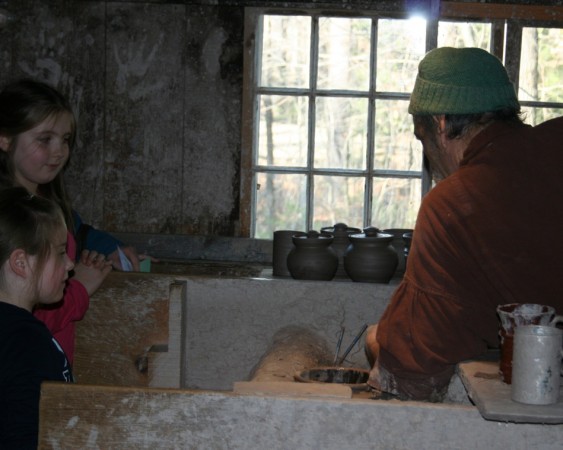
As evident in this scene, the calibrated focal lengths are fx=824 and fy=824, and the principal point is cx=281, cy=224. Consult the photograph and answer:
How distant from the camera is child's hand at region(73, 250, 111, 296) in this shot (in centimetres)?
321

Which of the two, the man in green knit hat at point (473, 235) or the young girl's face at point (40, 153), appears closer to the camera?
the man in green knit hat at point (473, 235)

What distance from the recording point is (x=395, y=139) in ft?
15.2

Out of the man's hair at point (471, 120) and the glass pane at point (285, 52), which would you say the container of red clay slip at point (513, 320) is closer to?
the man's hair at point (471, 120)

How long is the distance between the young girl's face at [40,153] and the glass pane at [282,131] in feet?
5.67

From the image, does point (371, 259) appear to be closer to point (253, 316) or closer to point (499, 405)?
point (253, 316)

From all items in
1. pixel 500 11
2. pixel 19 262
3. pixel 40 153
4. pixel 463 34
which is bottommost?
pixel 19 262

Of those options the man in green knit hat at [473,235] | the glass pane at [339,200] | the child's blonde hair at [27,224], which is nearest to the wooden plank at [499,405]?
the man in green knit hat at [473,235]

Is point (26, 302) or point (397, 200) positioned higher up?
point (397, 200)

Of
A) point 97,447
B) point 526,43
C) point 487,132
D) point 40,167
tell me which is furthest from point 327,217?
point 97,447

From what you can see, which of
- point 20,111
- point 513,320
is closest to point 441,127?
point 513,320

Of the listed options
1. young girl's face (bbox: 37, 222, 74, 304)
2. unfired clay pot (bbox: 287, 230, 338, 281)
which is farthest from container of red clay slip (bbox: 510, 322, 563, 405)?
unfired clay pot (bbox: 287, 230, 338, 281)

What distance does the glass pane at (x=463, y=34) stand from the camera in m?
4.51

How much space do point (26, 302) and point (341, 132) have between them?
271 centimetres

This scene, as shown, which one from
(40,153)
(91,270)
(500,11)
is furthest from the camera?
(500,11)
